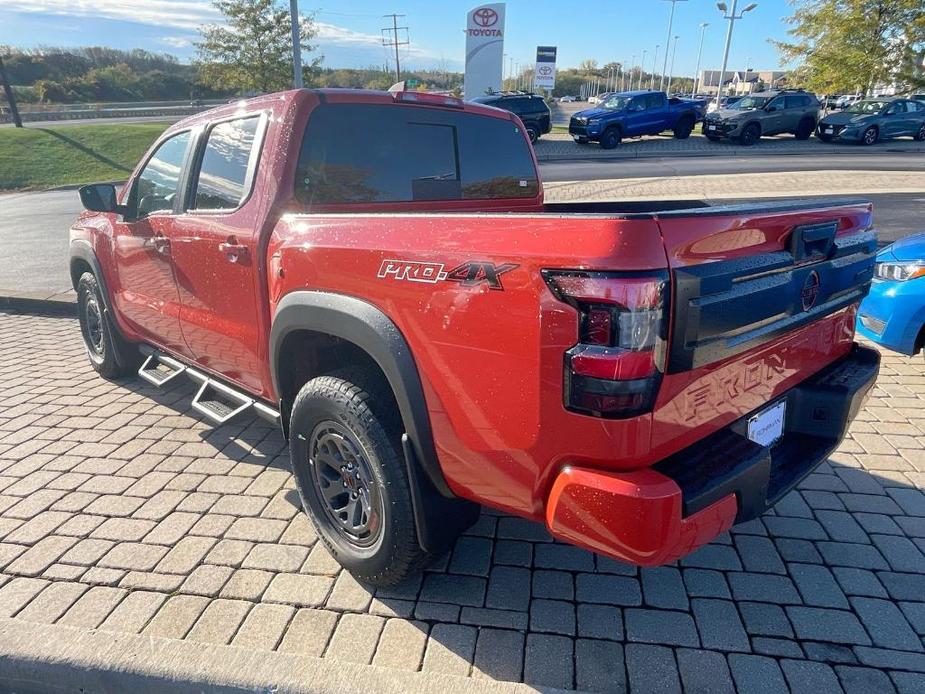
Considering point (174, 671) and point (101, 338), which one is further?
point (101, 338)

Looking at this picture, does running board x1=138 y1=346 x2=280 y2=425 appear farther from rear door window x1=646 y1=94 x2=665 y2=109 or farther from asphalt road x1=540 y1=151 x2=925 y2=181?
rear door window x1=646 y1=94 x2=665 y2=109

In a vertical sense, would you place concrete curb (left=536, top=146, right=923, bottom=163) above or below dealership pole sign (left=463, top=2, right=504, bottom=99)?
below

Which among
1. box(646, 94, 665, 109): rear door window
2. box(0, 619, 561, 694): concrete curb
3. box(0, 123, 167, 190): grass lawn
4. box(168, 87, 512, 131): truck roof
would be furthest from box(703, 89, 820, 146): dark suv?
box(0, 619, 561, 694): concrete curb

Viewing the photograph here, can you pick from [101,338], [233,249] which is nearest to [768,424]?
[233,249]

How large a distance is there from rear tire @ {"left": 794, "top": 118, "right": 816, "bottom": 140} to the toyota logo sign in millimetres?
18296

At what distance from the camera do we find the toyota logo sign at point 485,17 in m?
34.8

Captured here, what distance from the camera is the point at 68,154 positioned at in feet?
71.3

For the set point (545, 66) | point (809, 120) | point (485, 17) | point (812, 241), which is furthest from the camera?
point (545, 66)

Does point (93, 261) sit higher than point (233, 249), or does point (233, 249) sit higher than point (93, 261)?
point (233, 249)

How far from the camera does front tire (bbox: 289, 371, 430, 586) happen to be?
2.36 meters

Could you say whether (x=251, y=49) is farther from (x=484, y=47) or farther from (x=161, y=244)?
(x=161, y=244)

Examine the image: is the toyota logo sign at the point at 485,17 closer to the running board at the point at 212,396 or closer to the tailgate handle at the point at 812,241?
the running board at the point at 212,396

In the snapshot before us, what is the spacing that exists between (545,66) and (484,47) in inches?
224

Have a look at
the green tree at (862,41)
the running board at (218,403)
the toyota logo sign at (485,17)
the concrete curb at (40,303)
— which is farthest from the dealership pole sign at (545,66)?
the running board at (218,403)
